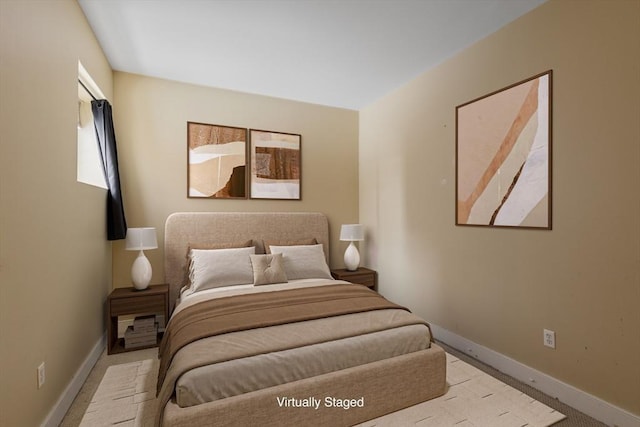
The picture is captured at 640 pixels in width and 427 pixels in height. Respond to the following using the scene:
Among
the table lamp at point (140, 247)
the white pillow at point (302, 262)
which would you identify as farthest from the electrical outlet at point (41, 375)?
the white pillow at point (302, 262)

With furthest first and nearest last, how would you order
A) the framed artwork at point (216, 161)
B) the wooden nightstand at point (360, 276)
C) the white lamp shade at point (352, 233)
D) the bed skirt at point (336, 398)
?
1. the white lamp shade at point (352, 233)
2. the wooden nightstand at point (360, 276)
3. the framed artwork at point (216, 161)
4. the bed skirt at point (336, 398)

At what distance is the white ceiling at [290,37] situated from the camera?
2.21m

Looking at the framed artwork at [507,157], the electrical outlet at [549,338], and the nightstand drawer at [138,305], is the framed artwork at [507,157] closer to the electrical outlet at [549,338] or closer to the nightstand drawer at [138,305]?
the electrical outlet at [549,338]

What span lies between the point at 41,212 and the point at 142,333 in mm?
1635

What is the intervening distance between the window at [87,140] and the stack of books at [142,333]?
1311 millimetres

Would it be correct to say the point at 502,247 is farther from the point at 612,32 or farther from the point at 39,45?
the point at 39,45

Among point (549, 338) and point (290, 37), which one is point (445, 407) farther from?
point (290, 37)

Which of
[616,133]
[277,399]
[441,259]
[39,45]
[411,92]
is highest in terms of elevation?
[411,92]

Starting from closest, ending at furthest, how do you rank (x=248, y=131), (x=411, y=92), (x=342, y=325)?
(x=342, y=325)
(x=411, y=92)
(x=248, y=131)

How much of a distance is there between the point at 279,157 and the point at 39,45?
2439 mm

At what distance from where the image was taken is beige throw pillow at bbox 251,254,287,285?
296 cm

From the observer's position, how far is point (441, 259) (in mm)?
3031

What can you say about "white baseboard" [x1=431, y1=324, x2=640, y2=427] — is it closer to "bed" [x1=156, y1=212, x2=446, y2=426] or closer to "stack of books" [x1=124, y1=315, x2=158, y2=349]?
"bed" [x1=156, y1=212, x2=446, y2=426]

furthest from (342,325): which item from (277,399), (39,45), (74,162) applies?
(39,45)
